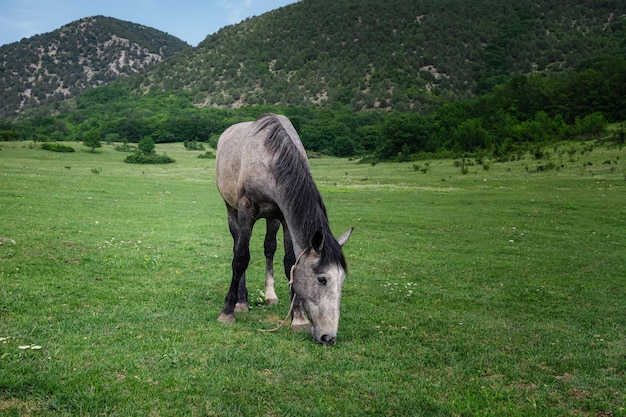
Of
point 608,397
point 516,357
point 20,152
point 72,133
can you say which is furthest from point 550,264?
point 72,133

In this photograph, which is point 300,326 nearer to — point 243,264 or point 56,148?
point 243,264

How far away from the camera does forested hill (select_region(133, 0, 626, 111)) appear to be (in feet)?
499

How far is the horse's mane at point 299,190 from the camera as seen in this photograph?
6.43 meters

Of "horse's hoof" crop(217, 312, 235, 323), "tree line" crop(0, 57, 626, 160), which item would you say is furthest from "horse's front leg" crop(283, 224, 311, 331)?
"tree line" crop(0, 57, 626, 160)

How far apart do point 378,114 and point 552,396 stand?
126885 mm

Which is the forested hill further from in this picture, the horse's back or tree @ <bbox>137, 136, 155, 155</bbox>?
the horse's back

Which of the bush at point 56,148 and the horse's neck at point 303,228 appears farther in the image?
the bush at point 56,148

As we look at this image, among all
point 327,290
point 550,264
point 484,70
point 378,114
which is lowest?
point 550,264

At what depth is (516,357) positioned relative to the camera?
645 cm

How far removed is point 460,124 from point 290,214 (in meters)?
69.5

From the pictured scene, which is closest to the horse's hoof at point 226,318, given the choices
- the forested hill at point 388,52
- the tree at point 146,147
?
the tree at point 146,147

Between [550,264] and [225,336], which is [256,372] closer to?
[225,336]

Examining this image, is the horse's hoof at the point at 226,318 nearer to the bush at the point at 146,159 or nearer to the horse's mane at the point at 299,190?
the horse's mane at the point at 299,190

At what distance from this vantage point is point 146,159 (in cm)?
6256
